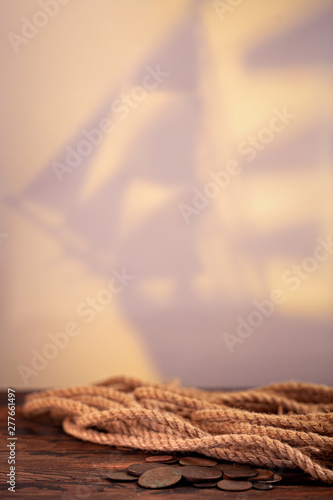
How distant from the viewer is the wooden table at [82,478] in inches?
20.7

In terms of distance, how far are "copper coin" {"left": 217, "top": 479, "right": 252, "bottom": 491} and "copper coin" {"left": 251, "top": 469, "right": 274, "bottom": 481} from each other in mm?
17

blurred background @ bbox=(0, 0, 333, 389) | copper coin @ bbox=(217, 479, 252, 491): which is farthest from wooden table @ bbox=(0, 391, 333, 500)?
blurred background @ bbox=(0, 0, 333, 389)

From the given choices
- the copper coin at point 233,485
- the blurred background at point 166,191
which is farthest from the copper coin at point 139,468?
the blurred background at point 166,191

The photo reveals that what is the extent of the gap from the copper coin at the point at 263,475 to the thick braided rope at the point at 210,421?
0.01 meters

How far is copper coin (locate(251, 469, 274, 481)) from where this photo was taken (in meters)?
0.56

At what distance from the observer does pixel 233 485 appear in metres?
0.54

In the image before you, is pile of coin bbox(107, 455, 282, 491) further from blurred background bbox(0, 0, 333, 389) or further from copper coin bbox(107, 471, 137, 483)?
blurred background bbox(0, 0, 333, 389)

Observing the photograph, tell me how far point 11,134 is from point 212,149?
57 centimetres

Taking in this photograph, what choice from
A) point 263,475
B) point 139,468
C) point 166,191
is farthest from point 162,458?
point 166,191

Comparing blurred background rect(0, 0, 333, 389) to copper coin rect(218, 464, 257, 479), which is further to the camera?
blurred background rect(0, 0, 333, 389)

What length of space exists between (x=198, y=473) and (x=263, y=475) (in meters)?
0.09

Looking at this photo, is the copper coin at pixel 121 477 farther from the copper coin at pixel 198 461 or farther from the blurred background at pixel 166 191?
the blurred background at pixel 166 191

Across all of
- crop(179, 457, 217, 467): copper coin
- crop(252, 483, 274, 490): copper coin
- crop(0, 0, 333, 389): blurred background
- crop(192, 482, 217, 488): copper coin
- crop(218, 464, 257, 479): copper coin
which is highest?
crop(0, 0, 333, 389): blurred background

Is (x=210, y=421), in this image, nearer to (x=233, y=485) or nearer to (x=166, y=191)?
(x=233, y=485)
